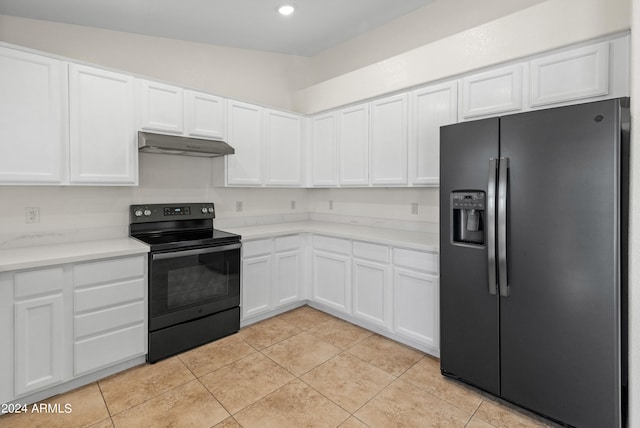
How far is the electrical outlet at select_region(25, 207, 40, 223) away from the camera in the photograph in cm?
246

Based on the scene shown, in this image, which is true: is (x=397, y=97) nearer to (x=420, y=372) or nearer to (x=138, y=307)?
(x=420, y=372)

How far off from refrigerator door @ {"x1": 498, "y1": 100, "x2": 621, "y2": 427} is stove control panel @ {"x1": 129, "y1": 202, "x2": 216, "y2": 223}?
8.86ft

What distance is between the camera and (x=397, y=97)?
304cm

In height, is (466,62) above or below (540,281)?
above

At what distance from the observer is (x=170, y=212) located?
3111mm

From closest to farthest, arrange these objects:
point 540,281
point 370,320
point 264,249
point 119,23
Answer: point 540,281 < point 119,23 < point 370,320 < point 264,249

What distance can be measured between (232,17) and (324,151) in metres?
1.58

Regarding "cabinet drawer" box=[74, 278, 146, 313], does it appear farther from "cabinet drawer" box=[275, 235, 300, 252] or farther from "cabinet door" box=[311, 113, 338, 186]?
"cabinet door" box=[311, 113, 338, 186]

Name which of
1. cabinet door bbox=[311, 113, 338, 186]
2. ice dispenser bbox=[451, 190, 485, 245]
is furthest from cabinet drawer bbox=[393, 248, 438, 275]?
cabinet door bbox=[311, 113, 338, 186]

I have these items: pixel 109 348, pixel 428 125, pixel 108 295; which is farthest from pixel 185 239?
pixel 428 125

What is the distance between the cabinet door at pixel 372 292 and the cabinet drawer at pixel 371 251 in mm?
46

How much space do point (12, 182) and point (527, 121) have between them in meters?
3.20

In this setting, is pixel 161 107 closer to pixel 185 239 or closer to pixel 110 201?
pixel 110 201

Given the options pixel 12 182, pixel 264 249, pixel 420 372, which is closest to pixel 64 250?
pixel 12 182
